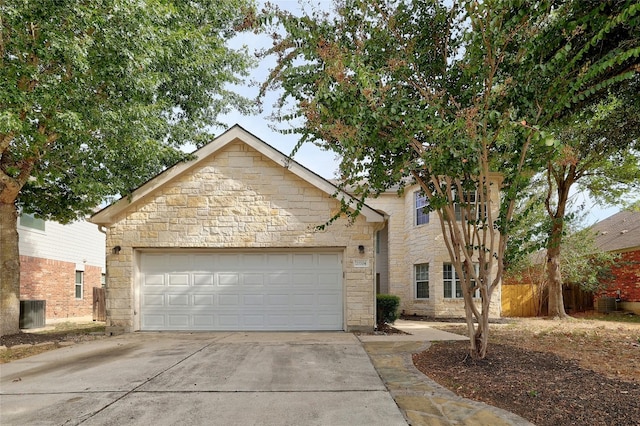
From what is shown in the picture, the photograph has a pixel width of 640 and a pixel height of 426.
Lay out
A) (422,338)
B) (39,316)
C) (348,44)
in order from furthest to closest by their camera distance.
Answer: (39,316) → (422,338) → (348,44)

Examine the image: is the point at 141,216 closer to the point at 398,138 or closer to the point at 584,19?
the point at 398,138

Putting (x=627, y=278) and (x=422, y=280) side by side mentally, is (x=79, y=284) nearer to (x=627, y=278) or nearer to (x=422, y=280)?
(x=422, y=280)

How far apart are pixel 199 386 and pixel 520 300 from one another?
1683 centimetres

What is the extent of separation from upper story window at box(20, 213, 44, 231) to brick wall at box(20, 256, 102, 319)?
126cm

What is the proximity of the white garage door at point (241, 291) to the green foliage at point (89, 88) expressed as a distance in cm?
271

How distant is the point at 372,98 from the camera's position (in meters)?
6.13

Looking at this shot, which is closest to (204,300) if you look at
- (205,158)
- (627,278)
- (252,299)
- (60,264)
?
(252,299)

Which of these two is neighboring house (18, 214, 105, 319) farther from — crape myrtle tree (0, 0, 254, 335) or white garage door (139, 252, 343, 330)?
white garage door (139, 252, 343, 330)

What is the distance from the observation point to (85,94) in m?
9.29

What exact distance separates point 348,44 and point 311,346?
5.99 meters

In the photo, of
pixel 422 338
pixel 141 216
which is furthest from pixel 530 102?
pixel 141 216

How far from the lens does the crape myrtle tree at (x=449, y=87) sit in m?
5.87

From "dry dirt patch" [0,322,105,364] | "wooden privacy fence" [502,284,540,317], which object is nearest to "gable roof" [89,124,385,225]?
"dry dirt patch" [0,322,105,364]

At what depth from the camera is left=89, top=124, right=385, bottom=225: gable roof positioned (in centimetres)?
1123
